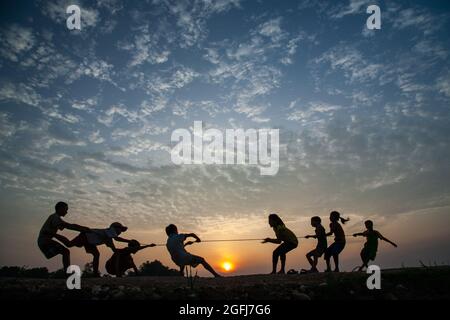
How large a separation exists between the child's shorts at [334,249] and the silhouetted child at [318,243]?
18 cm

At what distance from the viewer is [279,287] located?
9.01 m

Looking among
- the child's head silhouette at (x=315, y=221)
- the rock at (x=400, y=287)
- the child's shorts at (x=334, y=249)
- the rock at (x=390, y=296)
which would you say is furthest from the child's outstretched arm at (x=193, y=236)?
the rock at (x=400, y=287)

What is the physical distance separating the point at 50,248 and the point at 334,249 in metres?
9.93

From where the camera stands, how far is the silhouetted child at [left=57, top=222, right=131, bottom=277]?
12109 mm

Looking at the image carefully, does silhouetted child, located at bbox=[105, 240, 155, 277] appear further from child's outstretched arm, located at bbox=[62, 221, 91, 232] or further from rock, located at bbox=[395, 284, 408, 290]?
rock, located at bbox=[395, 284, 408, 290]

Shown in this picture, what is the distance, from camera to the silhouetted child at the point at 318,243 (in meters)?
13.5

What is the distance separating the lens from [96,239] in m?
12.3

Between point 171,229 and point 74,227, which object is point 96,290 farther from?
point 171,229

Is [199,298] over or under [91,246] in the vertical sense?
under

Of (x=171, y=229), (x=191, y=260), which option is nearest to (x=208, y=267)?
(x=191, y=260)
